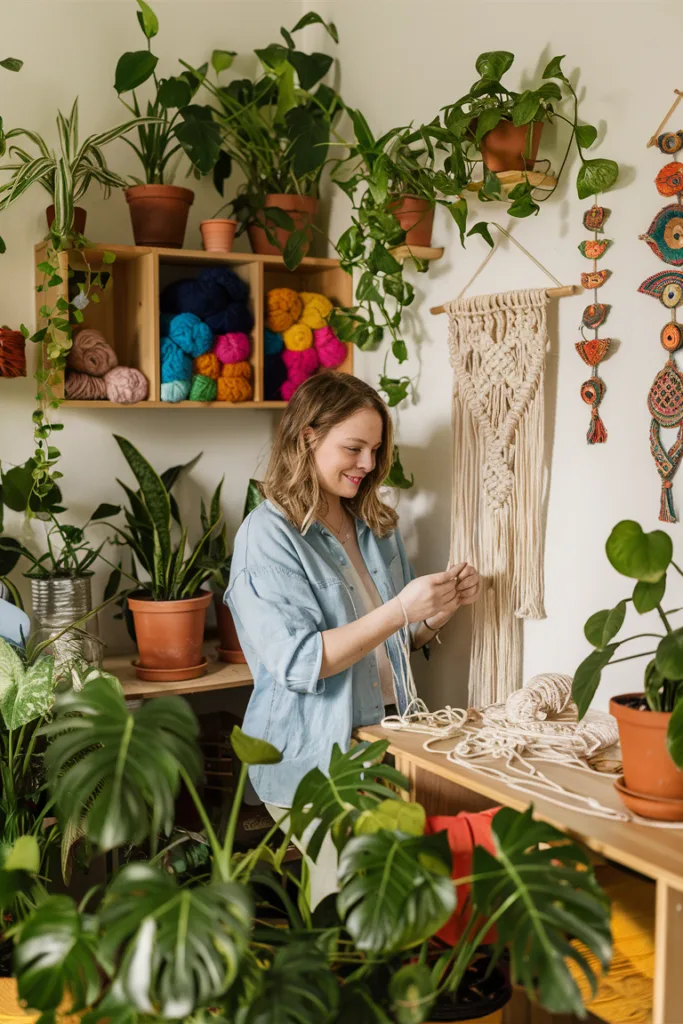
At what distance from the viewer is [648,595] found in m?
1.56

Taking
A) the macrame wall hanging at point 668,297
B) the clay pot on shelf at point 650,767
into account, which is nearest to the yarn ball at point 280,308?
the macrame wall hanging at point 668,297

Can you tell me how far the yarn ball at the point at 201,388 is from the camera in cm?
265

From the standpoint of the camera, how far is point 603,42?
6.55ft

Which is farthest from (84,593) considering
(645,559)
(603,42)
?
(603,42)

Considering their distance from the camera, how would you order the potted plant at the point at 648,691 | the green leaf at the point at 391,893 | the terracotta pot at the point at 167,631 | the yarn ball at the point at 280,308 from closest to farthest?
the green leaf at the point at 391,893 < the potted plant at the point at 648,691 < the terracotta pot at the point at 167,631 < the yarn ball at the point at 280,308

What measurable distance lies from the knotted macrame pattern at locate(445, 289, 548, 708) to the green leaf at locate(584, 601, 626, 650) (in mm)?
561

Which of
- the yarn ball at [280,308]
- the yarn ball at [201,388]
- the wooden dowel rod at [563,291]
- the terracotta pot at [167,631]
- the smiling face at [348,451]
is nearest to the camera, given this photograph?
the wooden dowel rod at [563,291]

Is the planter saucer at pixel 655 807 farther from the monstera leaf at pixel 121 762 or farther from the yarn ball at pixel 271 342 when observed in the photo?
the yarn ball at pixel 271 342

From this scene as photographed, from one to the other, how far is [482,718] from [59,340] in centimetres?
133

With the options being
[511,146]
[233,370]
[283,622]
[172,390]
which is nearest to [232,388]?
[233,370]

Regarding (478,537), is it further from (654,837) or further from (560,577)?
(654,837)

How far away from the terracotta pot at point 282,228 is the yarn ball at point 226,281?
13 centimetres

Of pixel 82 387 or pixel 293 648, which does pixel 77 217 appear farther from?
pixel 293 648

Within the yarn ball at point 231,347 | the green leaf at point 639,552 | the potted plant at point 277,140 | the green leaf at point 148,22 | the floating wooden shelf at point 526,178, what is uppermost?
the green leaf at point 148,22
